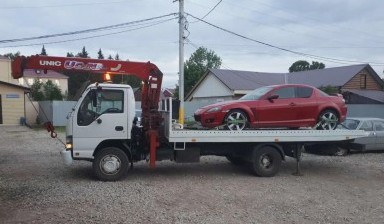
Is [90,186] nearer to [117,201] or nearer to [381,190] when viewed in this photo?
[117,201]

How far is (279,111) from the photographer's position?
11266 mm

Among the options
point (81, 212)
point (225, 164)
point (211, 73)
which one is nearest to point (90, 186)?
point (81, 212)

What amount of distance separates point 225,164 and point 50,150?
7.47m

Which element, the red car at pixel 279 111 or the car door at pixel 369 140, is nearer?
the red car at pixel 279 111

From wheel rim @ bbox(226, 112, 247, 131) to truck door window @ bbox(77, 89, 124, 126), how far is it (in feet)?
9.09

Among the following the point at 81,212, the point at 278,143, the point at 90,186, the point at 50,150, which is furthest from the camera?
the point at 50,150

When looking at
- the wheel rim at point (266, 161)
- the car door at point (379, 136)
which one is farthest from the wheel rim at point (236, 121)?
the car door at point (379, 136)

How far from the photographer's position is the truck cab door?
1021 cm

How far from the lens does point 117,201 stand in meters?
8.38

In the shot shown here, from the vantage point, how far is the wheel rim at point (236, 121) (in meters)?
11.1

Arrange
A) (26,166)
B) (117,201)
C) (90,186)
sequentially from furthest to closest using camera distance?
(26,166)
(90,186)
(117,201)

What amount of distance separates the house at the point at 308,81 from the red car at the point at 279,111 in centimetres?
2270

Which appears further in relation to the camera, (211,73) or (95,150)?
(211,73)

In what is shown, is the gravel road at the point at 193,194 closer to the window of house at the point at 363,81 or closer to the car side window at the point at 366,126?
the car side window at the point at 366,126
